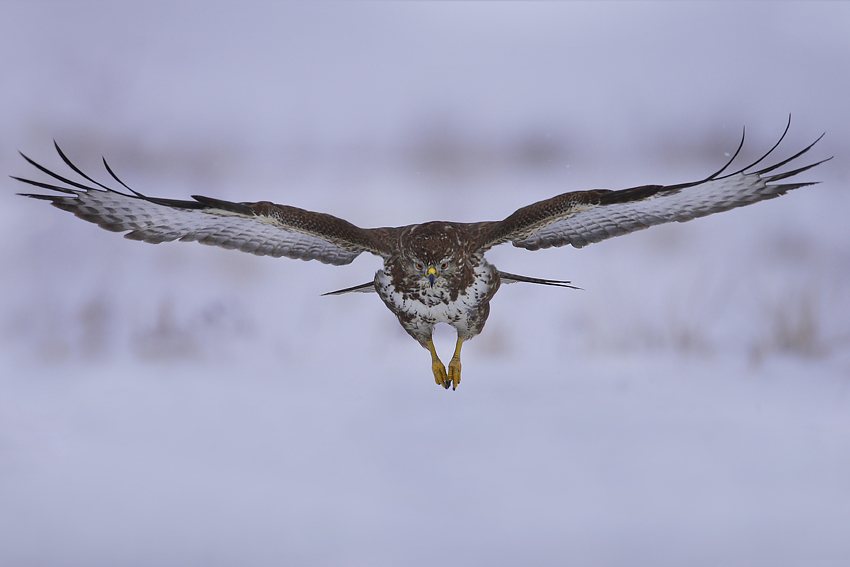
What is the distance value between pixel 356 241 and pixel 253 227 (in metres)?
0.69

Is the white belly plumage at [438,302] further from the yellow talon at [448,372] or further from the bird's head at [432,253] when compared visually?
the yellow talon at [448,372]

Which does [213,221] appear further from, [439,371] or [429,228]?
[439,371]

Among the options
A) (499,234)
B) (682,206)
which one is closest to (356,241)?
(499,234)

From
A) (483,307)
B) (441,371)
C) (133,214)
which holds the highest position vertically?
(133,214)

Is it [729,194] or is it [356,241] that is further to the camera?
[356,241]

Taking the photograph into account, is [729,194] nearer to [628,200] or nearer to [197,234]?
[628,200]

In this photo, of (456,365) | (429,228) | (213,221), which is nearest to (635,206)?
(429,228)

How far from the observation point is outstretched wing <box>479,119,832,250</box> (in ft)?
11.4

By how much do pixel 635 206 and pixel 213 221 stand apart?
8.50 ft

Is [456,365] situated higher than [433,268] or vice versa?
[433,268]

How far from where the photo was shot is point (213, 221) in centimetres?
397

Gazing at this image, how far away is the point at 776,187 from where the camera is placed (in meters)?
3.58

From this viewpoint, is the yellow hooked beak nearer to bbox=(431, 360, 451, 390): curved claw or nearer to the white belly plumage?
the white belly plumage

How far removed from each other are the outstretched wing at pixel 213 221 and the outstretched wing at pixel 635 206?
94 cm
